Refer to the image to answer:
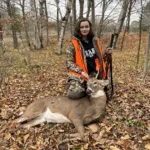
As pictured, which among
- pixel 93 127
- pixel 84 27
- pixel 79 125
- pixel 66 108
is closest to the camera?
pixel 79 125

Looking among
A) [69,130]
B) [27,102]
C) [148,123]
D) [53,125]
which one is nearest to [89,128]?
[69,130]

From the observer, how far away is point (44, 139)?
402 cm

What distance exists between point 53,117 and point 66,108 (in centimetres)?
29

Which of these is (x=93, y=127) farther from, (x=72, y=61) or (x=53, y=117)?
(x=72, y=61)

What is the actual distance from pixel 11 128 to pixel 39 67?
5.44 meters

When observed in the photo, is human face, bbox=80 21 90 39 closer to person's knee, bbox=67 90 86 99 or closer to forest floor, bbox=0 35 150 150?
→ person's knee, bbox=67 90 86 99

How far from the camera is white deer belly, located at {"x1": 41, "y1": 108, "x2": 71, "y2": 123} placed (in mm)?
4386

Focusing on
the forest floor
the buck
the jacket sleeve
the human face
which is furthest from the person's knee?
the human face

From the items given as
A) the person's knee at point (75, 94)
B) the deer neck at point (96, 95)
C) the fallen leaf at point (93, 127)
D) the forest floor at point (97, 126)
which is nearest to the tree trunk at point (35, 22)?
the forest floor at point (97, 126)

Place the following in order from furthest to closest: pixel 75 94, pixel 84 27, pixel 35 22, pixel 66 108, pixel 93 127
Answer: pixel 35 22
pixel 84 27
pixel 75 94
pixel 66 108
pixel 93 127

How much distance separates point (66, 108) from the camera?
4.39m

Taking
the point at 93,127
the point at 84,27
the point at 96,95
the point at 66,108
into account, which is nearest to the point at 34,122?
the point at 66,108

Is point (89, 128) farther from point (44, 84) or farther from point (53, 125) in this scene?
point (44, 84)

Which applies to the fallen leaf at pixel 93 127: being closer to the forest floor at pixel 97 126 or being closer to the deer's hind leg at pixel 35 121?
the forest floor at pixel 97 126
